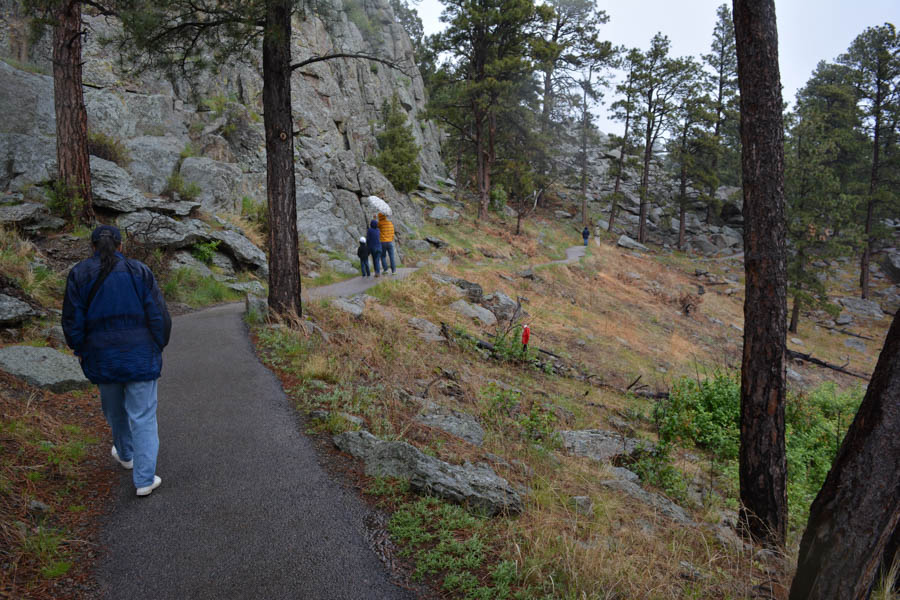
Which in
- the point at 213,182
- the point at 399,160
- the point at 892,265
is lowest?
the point at 213,182

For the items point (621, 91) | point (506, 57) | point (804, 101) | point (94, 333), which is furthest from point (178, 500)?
point (804, 101)

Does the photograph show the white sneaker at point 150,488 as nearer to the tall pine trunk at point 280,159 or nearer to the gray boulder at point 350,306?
the tall pine trunk at point 280,159

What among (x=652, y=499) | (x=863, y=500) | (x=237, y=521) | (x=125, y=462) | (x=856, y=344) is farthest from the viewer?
(x=856, y=344)

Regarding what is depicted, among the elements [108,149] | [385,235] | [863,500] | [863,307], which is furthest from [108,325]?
[863,307]

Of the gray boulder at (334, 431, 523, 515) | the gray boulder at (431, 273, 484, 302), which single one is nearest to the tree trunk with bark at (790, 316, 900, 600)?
the gray boulder at (334, 431, 523, 515)

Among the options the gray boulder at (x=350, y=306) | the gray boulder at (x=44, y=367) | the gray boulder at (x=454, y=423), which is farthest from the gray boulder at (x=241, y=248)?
the gray boulder at (x=454, y=423)

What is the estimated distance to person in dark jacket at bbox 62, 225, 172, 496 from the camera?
3.62 meters

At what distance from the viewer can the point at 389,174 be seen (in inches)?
1006

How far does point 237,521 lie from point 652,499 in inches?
157

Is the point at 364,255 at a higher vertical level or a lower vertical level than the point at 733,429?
higher

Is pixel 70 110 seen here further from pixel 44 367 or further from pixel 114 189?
pixel 44 367

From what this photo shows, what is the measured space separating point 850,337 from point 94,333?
106 ft

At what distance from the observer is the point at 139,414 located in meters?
3.76

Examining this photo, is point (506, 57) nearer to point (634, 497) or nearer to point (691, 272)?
point (691, 272)
